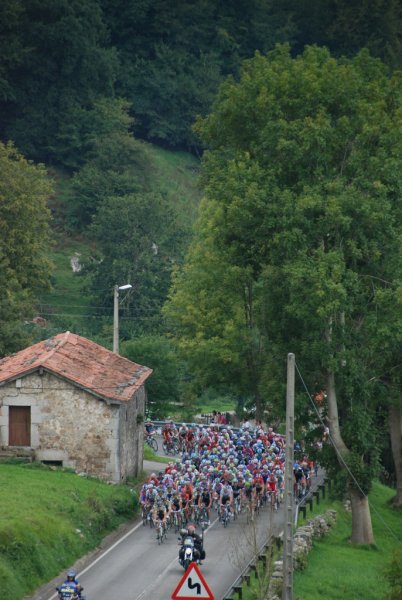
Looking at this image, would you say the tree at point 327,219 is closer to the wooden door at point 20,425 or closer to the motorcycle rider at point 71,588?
the wooden door at point 20,425

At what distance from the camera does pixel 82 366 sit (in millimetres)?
54062

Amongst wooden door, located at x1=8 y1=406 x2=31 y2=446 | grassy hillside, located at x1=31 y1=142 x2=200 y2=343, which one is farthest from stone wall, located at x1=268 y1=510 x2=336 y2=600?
grassy hillside, located at x1=31 y1=142 x2=200 y2=343

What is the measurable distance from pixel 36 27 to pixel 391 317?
105755mm

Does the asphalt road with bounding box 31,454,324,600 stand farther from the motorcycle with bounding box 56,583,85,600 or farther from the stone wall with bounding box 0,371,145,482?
the stone wall with bounding box 0,371,145,482

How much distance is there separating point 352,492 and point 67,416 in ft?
36.0

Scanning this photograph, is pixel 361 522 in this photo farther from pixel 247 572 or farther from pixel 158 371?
pixel 158 371

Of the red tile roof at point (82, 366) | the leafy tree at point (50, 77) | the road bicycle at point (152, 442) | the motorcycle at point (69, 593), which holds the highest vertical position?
the leafy tree at point (50, 77)

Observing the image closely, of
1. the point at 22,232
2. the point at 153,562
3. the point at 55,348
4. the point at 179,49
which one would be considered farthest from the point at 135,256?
the point at 153,562

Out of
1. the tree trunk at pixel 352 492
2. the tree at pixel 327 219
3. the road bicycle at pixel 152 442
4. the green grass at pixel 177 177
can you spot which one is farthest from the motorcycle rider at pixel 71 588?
the green grass at pixel 177 177

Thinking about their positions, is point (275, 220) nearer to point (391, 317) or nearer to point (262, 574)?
point (391, 317)

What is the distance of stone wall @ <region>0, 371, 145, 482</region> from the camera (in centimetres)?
5156

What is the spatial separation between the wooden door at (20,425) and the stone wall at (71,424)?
0.17 m

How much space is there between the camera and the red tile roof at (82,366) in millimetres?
51938

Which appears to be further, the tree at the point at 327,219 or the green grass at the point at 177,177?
the green grass at the point at 177,177
